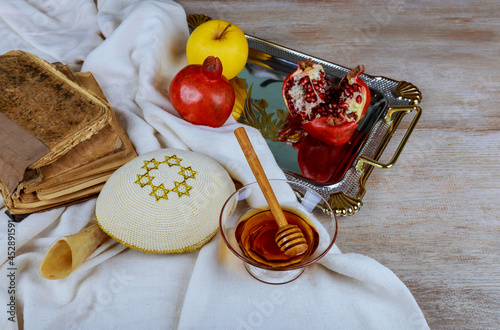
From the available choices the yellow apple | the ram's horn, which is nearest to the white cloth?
the ram's horn

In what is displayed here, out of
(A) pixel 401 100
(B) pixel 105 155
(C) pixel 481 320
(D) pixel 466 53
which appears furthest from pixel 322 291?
(D) pixel 466 53

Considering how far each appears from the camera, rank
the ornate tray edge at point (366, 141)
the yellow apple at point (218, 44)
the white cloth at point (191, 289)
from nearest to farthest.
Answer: the white cloth at point (191, 289) < the ornate tray edge at point (366, 141) < the yellow apple at point (218, 44)

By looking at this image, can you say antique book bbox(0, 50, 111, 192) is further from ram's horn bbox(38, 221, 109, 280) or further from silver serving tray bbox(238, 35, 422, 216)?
silver serving tray bbox(238, 35, 422, 216)

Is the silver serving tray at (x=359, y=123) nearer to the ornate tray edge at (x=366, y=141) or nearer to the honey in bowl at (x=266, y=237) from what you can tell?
the ornate tray edge at (x=366, y=141)

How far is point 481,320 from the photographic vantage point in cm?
59

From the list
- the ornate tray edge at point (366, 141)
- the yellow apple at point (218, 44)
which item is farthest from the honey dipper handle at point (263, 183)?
the yellow apple at point (218, 44)

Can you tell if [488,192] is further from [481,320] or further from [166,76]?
[166,76]

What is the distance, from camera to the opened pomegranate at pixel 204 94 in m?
0.76

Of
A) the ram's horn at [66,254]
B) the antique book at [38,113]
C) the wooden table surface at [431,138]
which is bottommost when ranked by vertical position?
the wooden table surface at [431,138]

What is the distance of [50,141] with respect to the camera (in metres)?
0.62

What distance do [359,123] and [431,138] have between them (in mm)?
136

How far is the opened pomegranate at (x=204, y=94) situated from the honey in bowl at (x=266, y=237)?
0.24 m

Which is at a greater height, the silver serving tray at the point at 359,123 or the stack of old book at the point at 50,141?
the stack of old book at the point at 50,141

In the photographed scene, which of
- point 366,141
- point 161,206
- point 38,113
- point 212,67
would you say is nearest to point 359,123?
point 366,141
